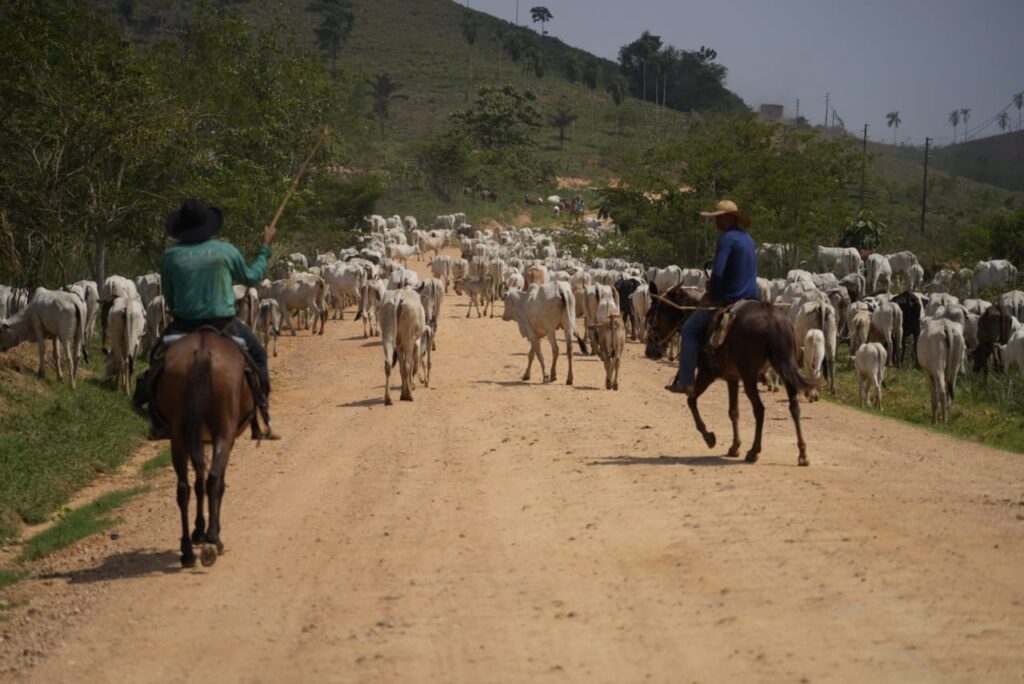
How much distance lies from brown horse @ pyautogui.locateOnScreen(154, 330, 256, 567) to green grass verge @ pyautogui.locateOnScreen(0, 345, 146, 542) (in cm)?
361

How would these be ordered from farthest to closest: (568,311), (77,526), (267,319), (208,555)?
1. (267,319)
2. (568,311)
3. (77,526)
4. (208,555)

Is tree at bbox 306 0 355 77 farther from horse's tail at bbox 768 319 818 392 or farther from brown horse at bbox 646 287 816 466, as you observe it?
horse's tail at bbox 768 319 818 392

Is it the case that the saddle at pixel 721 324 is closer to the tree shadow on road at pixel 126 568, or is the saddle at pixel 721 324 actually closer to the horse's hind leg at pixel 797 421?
the horse's hind leg at pixel 797 421

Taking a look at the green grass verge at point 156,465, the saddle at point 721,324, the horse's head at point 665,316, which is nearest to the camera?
the saddle at point 721,324

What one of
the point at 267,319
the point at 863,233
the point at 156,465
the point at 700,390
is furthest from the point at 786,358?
the point at 863,233

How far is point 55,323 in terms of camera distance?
2023cm

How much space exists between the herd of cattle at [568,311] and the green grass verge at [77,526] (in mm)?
5764

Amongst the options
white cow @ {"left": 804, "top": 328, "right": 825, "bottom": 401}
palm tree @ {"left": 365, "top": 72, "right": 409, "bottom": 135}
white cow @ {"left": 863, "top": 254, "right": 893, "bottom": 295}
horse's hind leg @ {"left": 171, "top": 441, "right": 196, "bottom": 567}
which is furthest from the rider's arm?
palm tree @ {"left": 365, "top": 72, "right": 409, "bottom": 135}

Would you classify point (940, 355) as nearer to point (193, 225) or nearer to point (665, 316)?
point (665, 316)

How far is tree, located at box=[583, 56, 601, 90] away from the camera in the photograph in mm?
148375

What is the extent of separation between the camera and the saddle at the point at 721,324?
1271 cm

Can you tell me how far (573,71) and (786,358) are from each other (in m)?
140

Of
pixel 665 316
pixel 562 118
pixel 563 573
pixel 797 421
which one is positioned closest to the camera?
pixel 563 573

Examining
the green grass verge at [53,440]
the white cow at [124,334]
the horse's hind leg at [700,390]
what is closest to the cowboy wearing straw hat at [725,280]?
the horse's hind leg at [700,390]
